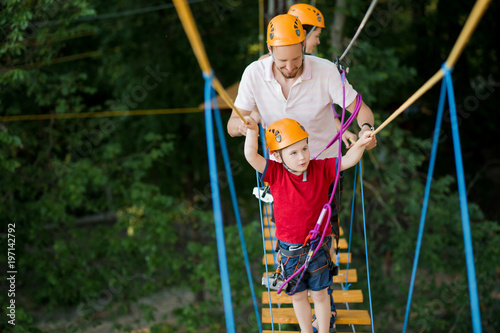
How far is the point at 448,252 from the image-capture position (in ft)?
18.2

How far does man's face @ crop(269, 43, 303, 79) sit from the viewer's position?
1.64m

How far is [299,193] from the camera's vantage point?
175 centimetres

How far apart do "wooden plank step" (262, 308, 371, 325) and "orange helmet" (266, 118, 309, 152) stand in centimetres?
79

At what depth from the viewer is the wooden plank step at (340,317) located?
6.79 ft

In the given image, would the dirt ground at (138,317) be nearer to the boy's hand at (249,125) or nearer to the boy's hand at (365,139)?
the boy's hand at (249,125)

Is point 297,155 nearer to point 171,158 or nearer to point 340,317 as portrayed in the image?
point 340,317

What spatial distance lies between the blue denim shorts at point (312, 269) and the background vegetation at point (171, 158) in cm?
251

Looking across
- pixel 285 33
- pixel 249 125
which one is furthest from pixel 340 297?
pixel 285 33

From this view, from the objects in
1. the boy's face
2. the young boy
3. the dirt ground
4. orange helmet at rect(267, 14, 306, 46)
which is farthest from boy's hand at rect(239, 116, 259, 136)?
the dirt ground

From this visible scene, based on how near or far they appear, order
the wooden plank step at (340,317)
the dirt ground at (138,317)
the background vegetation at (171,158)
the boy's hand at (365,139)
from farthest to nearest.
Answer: the dirt ground at (138,317)
the background vegetation at (171,158)
the wooden plank step at (340,317)
the boy's hand at (365,139)

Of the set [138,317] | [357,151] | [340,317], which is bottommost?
[138,317]

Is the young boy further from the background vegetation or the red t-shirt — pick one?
the background vegetation

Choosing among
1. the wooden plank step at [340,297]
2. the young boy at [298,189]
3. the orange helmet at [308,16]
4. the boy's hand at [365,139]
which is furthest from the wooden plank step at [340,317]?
the orange helmet at [308,16]

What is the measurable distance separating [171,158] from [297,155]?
16.7ft
